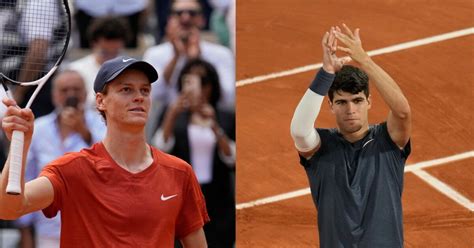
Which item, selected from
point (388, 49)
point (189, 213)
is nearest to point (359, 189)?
point (189, 213)

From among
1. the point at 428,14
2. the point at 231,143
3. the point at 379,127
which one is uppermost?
the point at 428,14

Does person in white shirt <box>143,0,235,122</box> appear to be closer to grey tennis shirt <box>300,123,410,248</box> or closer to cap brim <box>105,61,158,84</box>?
grey tennis shirt <box>300,123,410,248</box>

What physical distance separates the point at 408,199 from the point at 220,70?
246 cm

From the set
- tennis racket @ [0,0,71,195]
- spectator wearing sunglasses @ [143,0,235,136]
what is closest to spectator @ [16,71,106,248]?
spectator wearing sunglasses @ [143,0,235,136]

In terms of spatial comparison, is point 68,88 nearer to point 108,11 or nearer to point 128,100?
point 108,11

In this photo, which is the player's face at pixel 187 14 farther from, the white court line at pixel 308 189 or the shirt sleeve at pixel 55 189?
the shirt sleeve at pixel 55 189

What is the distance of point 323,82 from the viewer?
12.4 feet

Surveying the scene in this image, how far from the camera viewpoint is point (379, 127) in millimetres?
3986

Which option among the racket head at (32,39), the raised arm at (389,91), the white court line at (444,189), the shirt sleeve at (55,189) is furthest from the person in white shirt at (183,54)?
the shirt sleeve at (55,189)

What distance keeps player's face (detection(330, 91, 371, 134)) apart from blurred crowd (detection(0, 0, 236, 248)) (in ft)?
8.66

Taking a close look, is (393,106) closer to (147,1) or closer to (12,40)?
(12,40)

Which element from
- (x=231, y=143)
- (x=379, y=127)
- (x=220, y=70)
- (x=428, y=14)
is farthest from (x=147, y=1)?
(x=379, y=127)

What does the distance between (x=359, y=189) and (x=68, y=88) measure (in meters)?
3.26

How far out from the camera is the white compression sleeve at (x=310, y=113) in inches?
149
